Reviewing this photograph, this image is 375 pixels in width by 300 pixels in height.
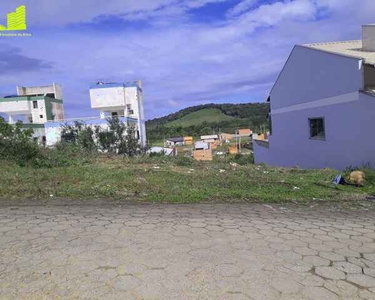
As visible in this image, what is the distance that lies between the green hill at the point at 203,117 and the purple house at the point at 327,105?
310 feet

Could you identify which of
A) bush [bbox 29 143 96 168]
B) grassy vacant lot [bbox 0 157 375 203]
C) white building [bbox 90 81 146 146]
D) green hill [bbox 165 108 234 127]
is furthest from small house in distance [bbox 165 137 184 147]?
grassy vacant lot [bbox 0 157 375 203]

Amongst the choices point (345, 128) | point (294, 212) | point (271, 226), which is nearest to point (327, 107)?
point (345, 128)

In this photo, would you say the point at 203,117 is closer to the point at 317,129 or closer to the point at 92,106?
the point at 92,106

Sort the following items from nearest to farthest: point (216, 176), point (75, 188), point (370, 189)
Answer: point (75, 188), point (370, 189), point (216, 176)

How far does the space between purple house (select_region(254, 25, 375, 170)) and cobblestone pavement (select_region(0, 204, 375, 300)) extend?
26.6 ft

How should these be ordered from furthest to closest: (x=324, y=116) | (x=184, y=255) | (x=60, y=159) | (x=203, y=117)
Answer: (x=203, y=117) < (x=324, y=116) < (x=60, y=159) < (x=184, y=255)

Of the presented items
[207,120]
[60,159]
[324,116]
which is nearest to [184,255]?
[60,159]

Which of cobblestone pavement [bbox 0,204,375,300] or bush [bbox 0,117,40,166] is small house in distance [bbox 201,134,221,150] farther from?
cobblestone pavement [bbox 0,204,375,300]

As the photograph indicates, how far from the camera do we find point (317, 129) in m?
15.6

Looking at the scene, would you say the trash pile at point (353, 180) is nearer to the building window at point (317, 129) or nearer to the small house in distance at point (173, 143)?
the building window at point (317, 129)

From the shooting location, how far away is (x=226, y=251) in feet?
11.4

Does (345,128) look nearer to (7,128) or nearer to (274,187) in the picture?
(274,187)

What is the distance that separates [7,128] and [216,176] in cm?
753

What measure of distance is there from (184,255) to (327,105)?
1276cm
